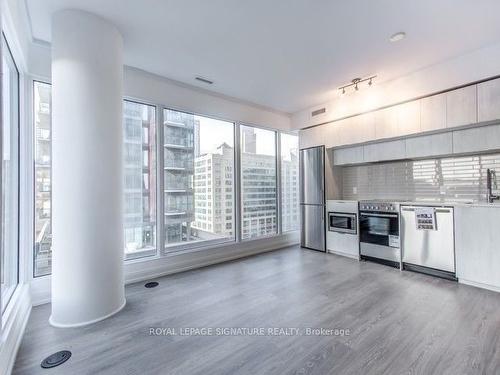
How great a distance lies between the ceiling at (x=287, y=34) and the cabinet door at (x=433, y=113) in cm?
48

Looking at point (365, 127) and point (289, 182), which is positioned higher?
point (365, 127)

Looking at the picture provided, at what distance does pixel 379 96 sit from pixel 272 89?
5.55 feet

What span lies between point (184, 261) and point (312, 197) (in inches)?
105

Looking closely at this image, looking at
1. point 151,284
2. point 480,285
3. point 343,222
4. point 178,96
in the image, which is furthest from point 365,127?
point 151,284

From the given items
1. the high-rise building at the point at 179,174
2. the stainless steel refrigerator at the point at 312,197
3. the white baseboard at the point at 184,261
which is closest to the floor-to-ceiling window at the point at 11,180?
the white baseboard at the point at 184,261

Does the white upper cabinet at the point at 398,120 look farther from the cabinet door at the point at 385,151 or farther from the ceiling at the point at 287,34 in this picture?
the ceiling at the point at 287,34

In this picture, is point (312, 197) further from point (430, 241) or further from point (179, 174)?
point (179, 174)

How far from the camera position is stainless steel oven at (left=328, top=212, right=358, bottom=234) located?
4352 mm

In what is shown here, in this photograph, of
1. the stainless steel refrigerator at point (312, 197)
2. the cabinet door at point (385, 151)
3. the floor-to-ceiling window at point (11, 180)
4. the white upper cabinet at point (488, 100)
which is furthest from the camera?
the stainless steel refrigerator at point (312, 197)

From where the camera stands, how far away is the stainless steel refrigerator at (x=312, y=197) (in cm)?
488

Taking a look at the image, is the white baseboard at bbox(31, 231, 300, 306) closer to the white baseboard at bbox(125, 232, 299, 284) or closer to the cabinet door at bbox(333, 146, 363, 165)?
the white baseboard at bbox(125, 232, 299, 284)

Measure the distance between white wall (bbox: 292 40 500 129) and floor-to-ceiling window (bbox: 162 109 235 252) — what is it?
2.06 m

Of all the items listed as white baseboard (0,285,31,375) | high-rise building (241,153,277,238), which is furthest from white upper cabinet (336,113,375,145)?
white baseboard (0,285,31,375)

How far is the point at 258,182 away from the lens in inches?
204
